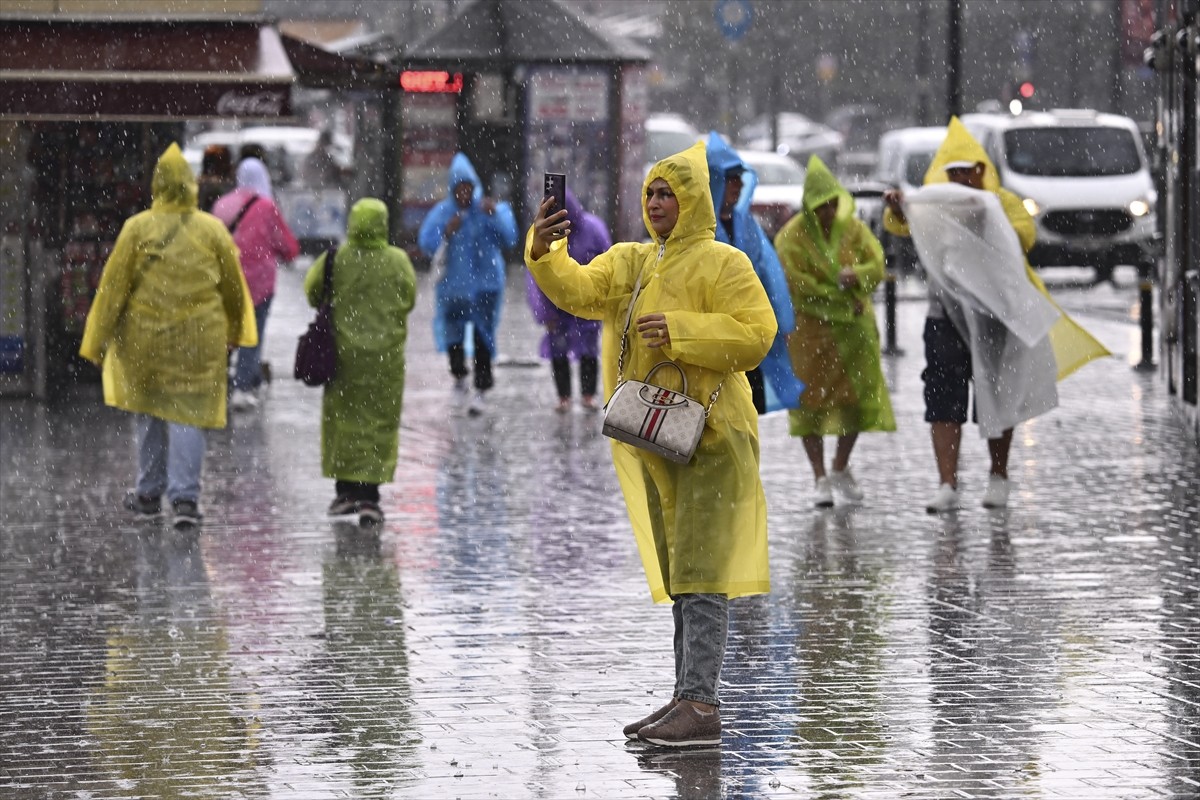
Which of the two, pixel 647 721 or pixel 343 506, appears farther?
pixel 343 506

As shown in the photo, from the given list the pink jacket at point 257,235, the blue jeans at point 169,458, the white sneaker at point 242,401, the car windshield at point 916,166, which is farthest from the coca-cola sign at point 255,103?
the car windshield at point 916,166

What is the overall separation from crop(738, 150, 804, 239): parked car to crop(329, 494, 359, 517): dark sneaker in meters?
18.1

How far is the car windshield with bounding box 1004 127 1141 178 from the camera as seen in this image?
30.5 m

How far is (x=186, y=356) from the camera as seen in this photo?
1134cm

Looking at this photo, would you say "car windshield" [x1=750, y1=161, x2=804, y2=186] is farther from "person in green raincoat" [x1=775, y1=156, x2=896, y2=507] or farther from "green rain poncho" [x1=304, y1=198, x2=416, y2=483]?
"green rain poncho" [x1=304, y1=198, x2=416, y2=483]

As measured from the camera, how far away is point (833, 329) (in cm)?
1188

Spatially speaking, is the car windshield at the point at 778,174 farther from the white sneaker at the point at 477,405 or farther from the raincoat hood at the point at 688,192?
the raincoat hood at the point at 688,192

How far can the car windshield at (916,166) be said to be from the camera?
3241cm

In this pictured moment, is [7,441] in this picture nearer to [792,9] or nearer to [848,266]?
[848,266]

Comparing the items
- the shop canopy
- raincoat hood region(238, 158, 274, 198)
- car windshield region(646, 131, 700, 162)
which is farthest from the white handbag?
car windshield region(646, 131, 700, 162)

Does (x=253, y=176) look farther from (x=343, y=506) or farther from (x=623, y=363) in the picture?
(x=623, y=363)

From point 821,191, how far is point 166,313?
3231 millimetres

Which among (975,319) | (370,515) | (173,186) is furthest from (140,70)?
(975,319)

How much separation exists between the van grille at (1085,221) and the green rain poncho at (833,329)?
18220 mm
